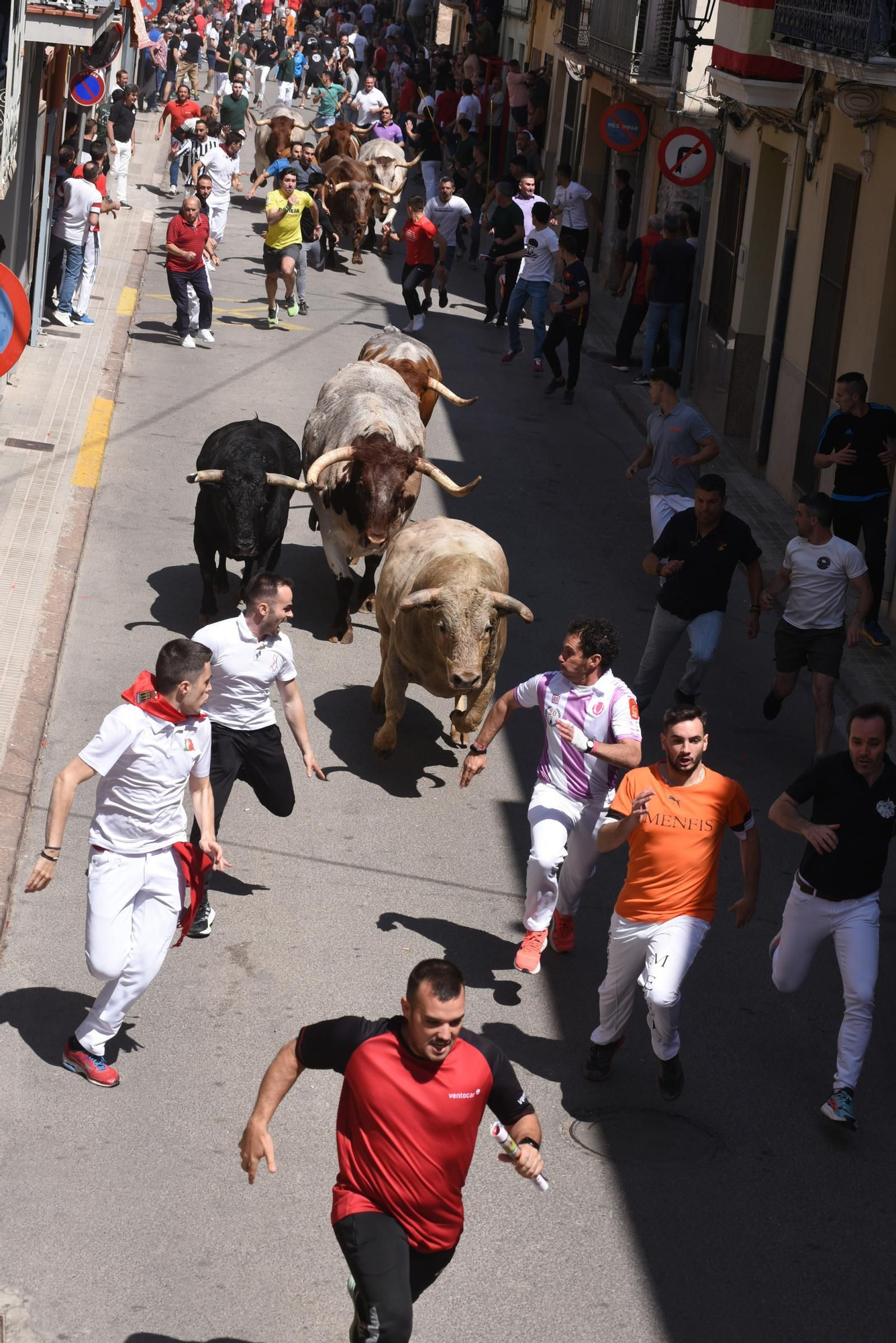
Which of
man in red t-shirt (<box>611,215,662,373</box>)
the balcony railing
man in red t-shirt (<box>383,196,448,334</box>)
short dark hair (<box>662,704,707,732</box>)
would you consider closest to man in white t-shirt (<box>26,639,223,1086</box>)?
short dark hair (<box>662,704,707,732</box>)

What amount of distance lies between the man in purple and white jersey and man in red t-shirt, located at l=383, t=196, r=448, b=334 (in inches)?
589

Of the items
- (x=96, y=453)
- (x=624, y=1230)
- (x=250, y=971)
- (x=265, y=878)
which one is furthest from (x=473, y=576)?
(x=96, y=453)

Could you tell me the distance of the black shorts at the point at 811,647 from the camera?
10727 mm

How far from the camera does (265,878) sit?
8797mm

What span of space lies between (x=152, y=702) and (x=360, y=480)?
559 cm

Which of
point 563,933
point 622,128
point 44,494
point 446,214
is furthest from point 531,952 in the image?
point 446,214

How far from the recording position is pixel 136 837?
6.72 meters

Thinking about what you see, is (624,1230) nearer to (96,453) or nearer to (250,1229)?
(250,1229)

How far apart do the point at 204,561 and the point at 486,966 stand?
189 inches

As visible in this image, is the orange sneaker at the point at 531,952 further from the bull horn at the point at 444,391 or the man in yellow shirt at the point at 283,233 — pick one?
the man in yellow shirt at the point at 283,233

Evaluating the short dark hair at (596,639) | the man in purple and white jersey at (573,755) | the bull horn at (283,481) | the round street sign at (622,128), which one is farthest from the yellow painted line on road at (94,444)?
the round street sign at (622,128)

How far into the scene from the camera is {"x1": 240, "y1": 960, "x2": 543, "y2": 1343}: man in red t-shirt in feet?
15.7

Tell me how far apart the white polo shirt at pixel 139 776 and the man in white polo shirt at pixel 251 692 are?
4.27 feet

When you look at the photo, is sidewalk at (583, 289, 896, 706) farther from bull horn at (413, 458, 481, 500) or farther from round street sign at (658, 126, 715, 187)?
bull horn at (413, 458, 481, 500)
